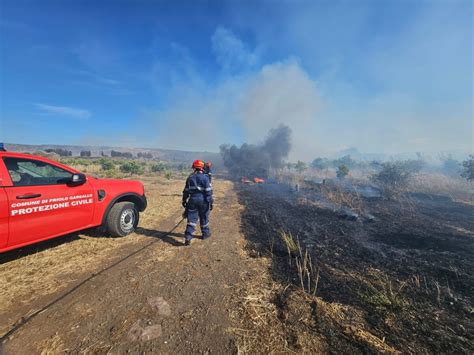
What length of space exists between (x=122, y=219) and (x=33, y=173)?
2014 millimetres

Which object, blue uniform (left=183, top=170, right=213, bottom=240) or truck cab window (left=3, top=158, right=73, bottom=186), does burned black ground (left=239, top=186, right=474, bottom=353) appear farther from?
truck cab window (left=3, top=158, right=73, bottom=186)

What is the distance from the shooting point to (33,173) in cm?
373

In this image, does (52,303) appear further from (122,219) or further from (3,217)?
(122,219)

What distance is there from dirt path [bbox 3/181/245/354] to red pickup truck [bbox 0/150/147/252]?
3.99ft

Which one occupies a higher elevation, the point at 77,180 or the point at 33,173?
the point at 33,173

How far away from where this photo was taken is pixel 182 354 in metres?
2.15

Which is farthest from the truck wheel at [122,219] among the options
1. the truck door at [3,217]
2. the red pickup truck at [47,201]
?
the truck door at [3,217]

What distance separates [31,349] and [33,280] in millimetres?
1670

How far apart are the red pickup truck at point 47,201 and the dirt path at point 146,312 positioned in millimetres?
1216

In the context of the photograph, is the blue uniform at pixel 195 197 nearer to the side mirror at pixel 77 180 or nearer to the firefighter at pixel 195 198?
the firefighter at pixel 195 198

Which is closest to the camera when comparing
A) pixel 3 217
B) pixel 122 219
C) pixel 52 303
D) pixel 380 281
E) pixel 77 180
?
pixel 52 303

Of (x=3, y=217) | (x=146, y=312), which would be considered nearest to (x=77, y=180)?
(x=3, y=217)

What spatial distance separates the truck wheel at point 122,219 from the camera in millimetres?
5008

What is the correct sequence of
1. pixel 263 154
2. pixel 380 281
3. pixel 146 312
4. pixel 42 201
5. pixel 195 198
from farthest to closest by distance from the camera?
pixel 263 154 → pixel 195 198 → pixel 42 201 → pixel 380 281 → pixel 146 312
